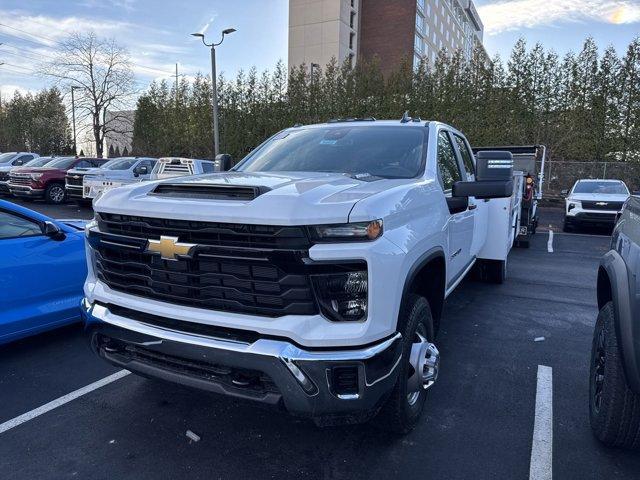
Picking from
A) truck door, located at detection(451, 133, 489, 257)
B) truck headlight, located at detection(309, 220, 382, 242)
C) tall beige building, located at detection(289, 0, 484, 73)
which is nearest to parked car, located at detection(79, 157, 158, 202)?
truck door, located at detection(451, 133, 489, 257)

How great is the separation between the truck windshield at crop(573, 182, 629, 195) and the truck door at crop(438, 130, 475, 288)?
1168cm

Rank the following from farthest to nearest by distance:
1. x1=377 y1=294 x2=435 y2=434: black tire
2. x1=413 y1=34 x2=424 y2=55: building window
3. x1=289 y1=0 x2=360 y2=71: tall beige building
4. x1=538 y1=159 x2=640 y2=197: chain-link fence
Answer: x1=413 y1=34 x2=424 y2=55: building window < x1=289 y1=0 x2=360 y2=71: tall beige building < x1=538 y1=159 x2=640 y2=197: chain-link fence < x1=377 y1=294 x2=435 y2=434: black tire

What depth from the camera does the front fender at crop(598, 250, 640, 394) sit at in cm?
239

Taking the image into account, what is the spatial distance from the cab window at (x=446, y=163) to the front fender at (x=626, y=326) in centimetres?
137

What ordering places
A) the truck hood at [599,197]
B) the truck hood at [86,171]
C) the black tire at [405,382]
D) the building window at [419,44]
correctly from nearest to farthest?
the black tire at [405,382], the truck hood at [599,197], the truck hood at [86,171], the building window at [419,44]

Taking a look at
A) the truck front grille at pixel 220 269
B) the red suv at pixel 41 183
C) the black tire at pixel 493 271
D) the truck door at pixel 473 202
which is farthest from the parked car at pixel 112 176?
the truck front grille at pixel 220 269

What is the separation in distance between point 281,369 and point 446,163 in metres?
2.57

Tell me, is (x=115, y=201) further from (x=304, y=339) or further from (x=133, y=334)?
(x=304, y=339)

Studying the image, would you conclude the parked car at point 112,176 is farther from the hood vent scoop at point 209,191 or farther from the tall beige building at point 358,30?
the tall beige building at point 358,30

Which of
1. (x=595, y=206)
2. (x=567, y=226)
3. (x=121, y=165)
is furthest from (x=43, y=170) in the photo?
(x=595, y=206)

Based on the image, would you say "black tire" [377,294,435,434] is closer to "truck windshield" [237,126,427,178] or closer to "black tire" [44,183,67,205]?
"truck windshield" [237,126,427,178]

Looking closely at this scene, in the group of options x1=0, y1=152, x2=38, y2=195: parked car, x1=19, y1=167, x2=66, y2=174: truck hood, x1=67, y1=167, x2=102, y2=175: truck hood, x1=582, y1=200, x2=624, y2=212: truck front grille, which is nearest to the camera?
x1=582, y1=200, x2=624, y2=212: truck front grille

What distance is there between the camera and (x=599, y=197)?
13617 millimetres

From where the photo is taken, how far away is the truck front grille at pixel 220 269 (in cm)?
238
